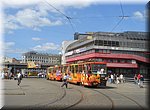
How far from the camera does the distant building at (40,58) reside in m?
122

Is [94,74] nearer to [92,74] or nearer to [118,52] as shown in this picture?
[92,74]

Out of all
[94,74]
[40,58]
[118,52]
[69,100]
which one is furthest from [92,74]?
[40,58]

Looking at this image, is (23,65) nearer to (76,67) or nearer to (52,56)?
(52,56)

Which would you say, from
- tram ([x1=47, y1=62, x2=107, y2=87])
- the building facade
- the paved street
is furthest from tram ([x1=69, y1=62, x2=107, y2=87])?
the building facade

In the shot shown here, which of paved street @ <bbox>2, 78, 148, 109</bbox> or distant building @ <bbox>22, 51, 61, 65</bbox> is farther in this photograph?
distant building @ <bbox>22, 51, 61, 65</bbox>

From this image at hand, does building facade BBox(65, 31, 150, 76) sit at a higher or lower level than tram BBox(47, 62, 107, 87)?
higher

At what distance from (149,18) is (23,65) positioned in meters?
107

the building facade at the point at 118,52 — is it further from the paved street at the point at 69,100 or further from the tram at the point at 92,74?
the paved street at the point at 69,100

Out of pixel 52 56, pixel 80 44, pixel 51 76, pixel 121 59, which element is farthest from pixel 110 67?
pixel 52 56

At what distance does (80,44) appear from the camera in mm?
105312

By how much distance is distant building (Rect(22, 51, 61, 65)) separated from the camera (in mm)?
121931

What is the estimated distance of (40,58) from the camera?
128 m

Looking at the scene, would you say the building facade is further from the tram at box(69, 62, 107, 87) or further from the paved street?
the paved street

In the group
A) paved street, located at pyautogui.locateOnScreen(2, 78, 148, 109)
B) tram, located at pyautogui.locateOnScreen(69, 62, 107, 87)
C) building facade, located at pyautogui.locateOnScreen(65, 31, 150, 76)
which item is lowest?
paved street, located at pyautogui.locateOnScreen(2, 78, 148, 109)
